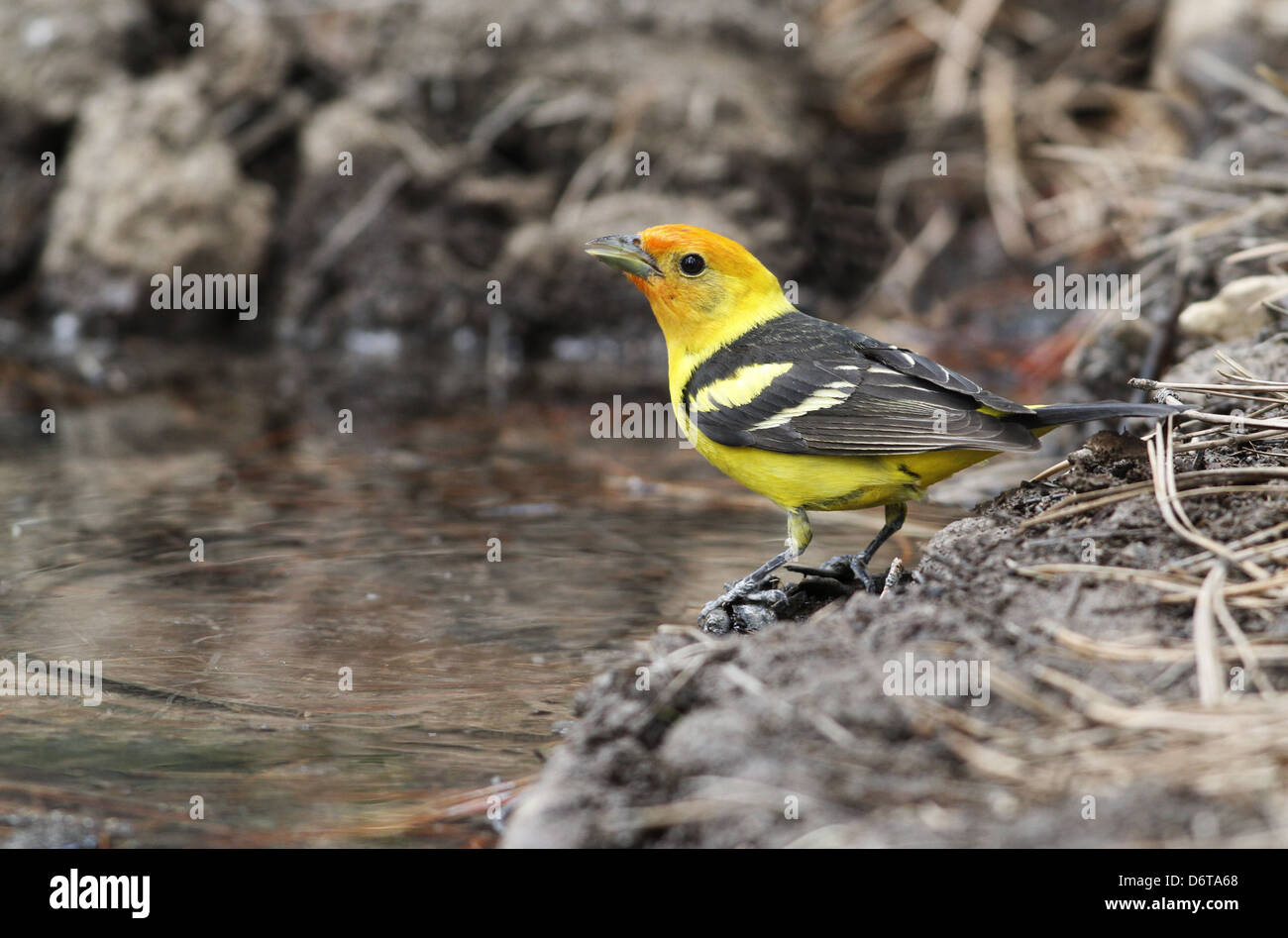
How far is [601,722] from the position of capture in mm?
2209

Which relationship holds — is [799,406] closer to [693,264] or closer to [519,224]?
[693,264]

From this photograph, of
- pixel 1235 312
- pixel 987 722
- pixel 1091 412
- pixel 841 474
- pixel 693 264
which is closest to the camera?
pixel 987 722

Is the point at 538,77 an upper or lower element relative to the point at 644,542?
upper

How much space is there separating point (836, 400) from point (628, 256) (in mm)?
935

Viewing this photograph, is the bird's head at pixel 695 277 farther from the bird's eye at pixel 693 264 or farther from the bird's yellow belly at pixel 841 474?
the bird's yellow belly at pixel 841 474

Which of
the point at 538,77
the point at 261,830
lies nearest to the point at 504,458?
the point at 261,830

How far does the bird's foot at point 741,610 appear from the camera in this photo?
3191 mm

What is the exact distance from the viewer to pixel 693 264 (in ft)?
13.3

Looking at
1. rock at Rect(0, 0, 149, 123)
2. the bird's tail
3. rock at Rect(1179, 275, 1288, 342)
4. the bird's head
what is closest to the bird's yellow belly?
the bird's tail

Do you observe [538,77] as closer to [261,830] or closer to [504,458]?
[504,458]

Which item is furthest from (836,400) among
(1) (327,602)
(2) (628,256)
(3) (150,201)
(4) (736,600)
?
(3) (150,201)

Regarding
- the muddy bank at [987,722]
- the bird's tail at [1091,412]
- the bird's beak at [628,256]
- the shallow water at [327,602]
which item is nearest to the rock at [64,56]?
the shallow water at [327,602]
